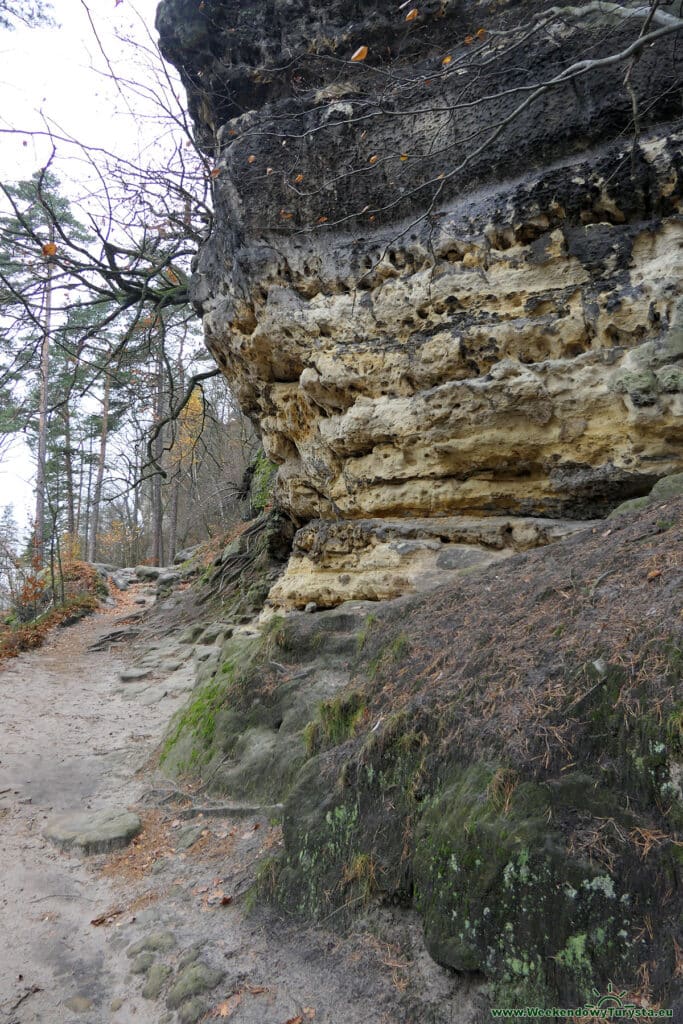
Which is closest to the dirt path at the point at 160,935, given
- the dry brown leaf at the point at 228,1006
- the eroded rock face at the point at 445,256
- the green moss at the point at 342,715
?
the dry brown leaf at the point at 228,1006

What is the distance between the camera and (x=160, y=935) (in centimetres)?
350

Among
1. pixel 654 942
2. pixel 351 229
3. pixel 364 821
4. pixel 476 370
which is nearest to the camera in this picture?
pixel 654 942

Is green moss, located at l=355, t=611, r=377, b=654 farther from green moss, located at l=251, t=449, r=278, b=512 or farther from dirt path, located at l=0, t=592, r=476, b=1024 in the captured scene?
green moss, located at l=251, t=449, r=278, b=512

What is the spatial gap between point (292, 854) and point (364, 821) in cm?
55

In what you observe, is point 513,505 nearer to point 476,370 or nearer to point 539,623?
point 476,370

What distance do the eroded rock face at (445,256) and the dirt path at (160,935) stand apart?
12.3ft

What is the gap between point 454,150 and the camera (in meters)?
6.63

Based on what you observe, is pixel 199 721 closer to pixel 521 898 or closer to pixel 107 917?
pixel 107 917

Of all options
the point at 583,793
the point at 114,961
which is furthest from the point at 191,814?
the point at 583,793

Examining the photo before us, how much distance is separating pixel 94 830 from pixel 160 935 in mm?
1634

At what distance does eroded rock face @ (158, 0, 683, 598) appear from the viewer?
5.68m

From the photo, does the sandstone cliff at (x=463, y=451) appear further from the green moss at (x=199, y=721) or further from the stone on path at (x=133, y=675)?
the stone on path at (x=133, y=675)

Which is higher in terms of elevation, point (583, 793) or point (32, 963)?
point (583, 793)

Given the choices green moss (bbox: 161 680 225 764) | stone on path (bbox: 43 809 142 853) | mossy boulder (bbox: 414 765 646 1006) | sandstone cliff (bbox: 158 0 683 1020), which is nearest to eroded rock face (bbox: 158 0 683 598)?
sandstone cliff (bbox: 158 0 683 1020)
